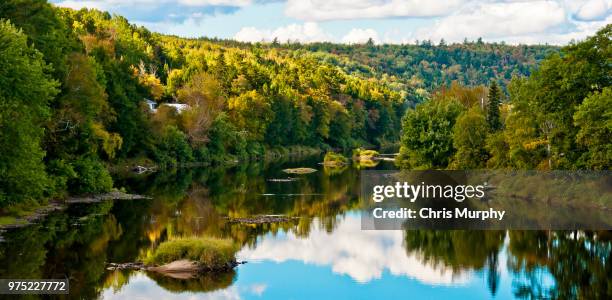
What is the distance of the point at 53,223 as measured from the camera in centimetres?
5262

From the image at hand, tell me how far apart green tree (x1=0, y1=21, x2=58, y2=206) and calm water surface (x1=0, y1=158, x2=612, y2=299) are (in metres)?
2.64

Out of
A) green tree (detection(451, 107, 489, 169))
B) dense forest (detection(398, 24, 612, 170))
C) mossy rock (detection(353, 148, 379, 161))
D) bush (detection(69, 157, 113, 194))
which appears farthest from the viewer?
mossy rock (detection(353, 148, 379, 161))


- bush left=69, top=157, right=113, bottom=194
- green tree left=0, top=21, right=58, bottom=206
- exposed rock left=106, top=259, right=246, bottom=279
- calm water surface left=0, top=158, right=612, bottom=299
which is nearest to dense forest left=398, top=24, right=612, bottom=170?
calm water surface left=0, top=158, right=612, bottom=299

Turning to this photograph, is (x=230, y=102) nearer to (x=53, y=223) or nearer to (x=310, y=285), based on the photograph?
(x=53, y=223)

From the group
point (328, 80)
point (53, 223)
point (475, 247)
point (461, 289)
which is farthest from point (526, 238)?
point (328, 80)

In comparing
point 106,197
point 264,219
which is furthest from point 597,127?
point 106,197

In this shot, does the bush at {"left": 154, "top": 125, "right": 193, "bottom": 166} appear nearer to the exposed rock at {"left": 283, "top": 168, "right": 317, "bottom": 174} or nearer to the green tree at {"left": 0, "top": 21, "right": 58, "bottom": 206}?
the exposed rock at {"left": 283, "top": 168, "right": 317, "bottom": 174}

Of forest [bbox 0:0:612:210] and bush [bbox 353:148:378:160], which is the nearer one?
forest [bbox 0:0:612:210]

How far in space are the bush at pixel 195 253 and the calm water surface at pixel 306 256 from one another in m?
0.94

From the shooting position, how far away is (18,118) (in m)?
49.0

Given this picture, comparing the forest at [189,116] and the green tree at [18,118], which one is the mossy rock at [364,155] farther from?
the green tree at [18,118]

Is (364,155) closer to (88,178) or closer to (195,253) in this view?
(88,178)

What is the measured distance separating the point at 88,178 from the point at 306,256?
22963 millimetres

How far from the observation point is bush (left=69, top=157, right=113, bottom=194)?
6322cm
